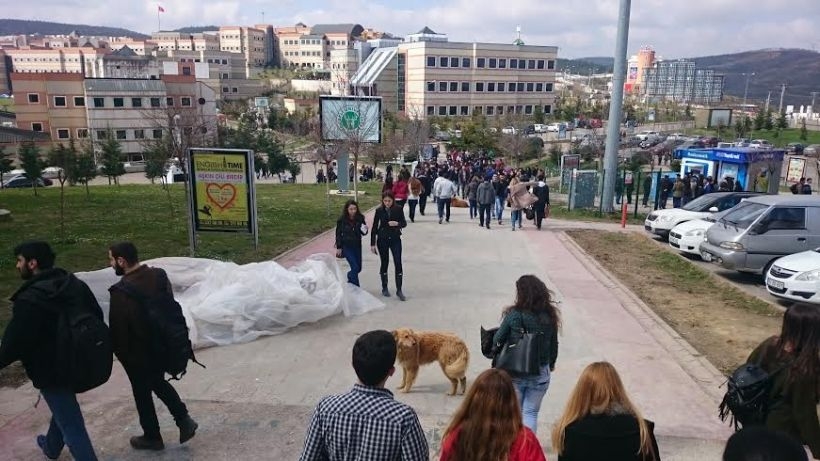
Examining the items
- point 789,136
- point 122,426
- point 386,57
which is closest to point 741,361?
point 122,426

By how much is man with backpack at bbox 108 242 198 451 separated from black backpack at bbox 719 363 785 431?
13.6 feet

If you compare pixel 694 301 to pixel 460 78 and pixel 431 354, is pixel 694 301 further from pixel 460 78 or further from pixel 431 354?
pixel 460 78

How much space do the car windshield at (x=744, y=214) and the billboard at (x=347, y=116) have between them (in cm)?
1553

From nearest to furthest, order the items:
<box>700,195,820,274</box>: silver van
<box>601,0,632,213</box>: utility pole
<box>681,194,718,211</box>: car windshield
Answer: <box>700,195,820,274</box>: silver van < <box>681,194,718,211</box>: car windshield < <box>601,0,632,213</box>: utility pole

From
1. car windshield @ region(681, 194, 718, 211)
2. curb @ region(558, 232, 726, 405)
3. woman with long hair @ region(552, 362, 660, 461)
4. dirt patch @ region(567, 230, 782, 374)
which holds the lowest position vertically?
dirt patch @ region(567, 230, 782, 374)

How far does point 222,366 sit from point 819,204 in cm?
1190

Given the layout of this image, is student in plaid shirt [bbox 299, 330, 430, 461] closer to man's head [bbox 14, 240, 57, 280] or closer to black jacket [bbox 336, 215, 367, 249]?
man's head [bbox 14, 240, 57, 280]

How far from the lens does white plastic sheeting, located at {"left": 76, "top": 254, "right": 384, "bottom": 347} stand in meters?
7.74

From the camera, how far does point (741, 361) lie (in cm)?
774

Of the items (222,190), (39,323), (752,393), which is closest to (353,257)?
(222,190)

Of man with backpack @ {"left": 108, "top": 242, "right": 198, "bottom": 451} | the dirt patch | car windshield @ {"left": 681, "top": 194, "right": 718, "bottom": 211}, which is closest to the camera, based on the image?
man with backpack @ {"left": 108, "top": 242, "right": 198, "bottom": 451}

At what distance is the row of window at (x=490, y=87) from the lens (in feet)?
289

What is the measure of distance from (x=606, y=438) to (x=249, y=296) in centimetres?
587

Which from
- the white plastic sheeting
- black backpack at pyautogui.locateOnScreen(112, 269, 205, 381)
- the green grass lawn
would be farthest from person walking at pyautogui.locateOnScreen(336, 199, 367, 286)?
black backpack at pyautogui.locateOnScreen(112, 269, 205, 381)
